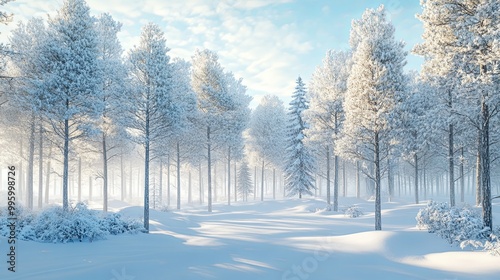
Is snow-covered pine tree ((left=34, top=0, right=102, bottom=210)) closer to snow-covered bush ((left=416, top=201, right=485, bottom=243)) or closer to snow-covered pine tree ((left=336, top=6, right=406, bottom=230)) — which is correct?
snow-covered pine tree ((left=336, top=6, right=406, bottom=230))

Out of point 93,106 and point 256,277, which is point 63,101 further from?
point 256,277

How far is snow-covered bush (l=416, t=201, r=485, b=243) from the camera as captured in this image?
10.5 meters

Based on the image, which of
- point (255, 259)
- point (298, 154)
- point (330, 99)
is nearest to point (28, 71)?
point (255, 259)

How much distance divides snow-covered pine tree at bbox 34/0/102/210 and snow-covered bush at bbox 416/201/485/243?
689 inches

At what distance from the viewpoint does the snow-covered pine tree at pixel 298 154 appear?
33.6 meters

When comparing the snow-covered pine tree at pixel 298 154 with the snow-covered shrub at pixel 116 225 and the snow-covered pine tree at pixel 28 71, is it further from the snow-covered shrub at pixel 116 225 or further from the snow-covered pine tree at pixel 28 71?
the snow-covered pine tree at pixel 28 71

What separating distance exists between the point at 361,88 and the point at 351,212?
10654 mm

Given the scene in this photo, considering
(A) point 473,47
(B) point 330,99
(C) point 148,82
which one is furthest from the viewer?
(B) point 330,99

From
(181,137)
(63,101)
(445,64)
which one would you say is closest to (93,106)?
(63,101)

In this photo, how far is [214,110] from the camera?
27.7 meters

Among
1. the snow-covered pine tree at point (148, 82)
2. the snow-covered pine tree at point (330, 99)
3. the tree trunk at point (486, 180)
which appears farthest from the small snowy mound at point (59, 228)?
the snow-covered pine tree at point (330, 99)

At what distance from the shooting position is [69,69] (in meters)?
16.1

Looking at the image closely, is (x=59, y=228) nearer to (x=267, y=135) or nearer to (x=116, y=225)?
(x=116, y=225)

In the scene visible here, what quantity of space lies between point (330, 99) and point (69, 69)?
18552 millimetres
